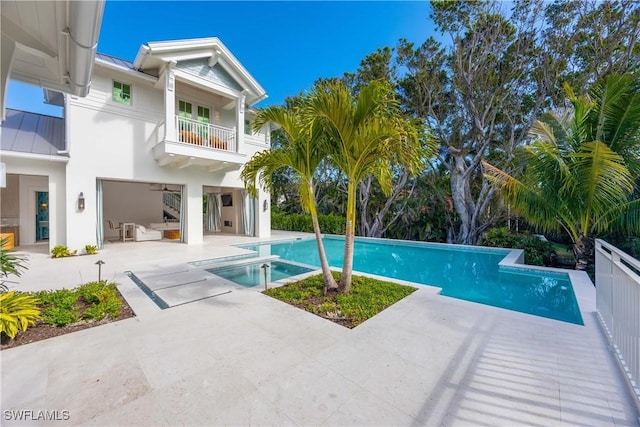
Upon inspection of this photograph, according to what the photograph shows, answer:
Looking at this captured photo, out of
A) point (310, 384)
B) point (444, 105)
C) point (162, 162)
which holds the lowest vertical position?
point (310, 384)

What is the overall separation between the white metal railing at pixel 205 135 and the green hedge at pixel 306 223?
784cm

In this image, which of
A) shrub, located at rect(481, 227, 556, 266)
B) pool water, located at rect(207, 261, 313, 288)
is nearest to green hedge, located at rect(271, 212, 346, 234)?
shrub, located at rect(481, 227, 556, 266)

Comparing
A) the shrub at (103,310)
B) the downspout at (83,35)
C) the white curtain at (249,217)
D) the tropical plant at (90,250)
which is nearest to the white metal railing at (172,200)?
the white curtain at (249,217)

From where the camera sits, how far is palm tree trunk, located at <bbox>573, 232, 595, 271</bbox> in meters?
7.75

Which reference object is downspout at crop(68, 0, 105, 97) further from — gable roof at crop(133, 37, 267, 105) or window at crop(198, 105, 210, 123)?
window at crop(198, 105, 210, 123)

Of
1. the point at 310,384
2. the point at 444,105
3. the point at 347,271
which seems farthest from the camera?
the point at 444,105

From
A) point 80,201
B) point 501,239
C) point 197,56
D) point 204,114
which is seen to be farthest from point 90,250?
point 501,239

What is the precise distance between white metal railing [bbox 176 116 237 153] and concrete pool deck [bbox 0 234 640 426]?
865 centimetres

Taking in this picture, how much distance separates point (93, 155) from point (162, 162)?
91.6 inches

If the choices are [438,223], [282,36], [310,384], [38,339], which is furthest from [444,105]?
[38,339]

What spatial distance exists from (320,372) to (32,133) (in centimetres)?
1388

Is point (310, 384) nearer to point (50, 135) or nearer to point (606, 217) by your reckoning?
point (606, 217)

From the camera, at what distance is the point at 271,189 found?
6.62m

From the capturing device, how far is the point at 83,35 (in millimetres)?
2787
